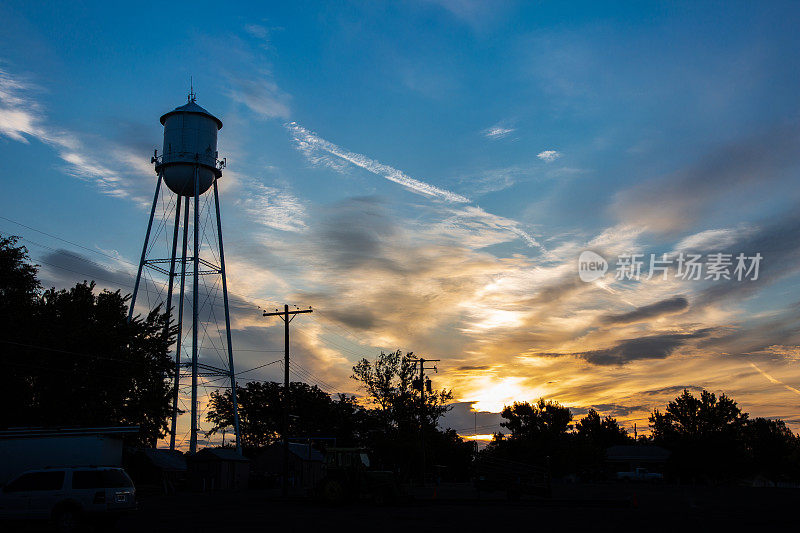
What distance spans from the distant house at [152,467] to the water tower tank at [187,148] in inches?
844

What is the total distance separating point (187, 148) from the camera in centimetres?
5538

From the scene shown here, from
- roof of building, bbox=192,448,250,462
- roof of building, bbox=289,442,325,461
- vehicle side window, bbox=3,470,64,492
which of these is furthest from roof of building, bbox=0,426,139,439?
roof of building, bbox=289,442,325,461

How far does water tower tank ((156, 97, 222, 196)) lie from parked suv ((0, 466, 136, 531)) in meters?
37.4

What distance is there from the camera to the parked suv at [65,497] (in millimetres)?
20156

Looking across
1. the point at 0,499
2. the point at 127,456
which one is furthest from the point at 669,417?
the point at 0,499

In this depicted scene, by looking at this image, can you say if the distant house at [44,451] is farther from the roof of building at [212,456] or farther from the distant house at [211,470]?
the roof of building at [212,456]

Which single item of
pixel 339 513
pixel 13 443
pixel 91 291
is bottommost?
pixel 339 513

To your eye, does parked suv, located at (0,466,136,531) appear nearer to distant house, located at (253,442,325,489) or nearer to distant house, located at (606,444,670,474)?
distant house, located at (253,442,325,489)

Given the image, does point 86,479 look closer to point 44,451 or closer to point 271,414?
point 44,451

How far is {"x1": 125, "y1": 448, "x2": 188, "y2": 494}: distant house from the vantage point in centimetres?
5444

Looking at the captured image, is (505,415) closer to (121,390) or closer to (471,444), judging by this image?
(471,444)

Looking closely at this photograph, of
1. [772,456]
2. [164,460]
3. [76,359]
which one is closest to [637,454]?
[772,456]

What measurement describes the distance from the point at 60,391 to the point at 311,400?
81883 mm

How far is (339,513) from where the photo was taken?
1114 inches
